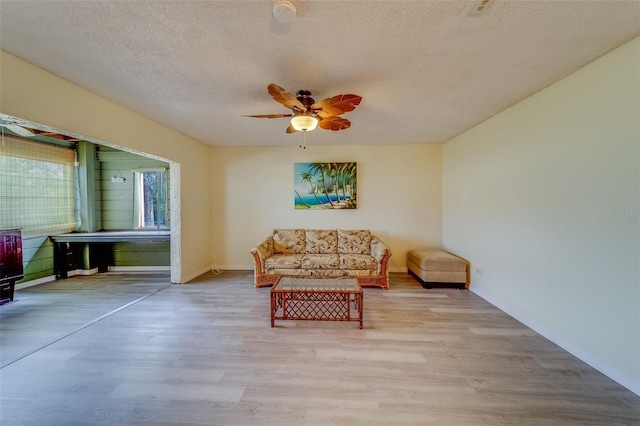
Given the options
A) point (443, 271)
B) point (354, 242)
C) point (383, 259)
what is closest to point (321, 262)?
point (354, 242)

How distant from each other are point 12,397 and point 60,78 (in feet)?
9.06

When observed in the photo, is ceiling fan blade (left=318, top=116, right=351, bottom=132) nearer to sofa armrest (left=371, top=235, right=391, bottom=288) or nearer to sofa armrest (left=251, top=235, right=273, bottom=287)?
sofa armrest (left=371, top=235, right=391, bottom=288)

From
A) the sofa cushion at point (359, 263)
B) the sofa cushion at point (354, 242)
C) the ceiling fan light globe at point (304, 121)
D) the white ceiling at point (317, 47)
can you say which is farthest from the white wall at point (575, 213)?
the ceiling fan light globe at point (304, 121)

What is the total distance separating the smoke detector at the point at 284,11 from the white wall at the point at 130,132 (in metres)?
2.35

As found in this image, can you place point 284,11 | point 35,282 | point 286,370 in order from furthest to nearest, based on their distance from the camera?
point 35,282 < point 286,370 < point 284,11

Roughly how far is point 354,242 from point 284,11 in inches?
148

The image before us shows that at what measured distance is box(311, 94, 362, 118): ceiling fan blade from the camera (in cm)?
211

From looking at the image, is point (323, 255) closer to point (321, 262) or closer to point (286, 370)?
point (321, 262)

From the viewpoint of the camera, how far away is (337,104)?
2207 millimetres

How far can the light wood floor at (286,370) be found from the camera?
5.22 feet

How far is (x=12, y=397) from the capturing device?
1.72 metres

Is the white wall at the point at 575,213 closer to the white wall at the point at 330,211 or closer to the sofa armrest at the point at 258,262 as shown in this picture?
the white wall at the point at 330,211

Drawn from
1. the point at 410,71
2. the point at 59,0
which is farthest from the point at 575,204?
the point at 59,0

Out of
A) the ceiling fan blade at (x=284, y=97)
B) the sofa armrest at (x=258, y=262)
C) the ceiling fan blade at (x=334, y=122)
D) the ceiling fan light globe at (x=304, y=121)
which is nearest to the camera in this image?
the ceiling fan blade at (x=284, y=97)
